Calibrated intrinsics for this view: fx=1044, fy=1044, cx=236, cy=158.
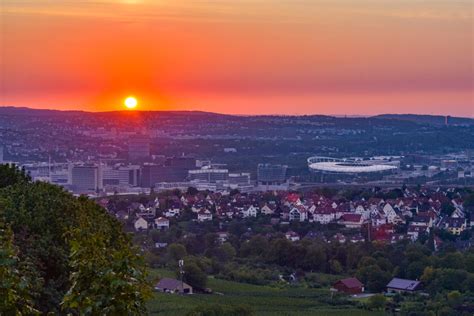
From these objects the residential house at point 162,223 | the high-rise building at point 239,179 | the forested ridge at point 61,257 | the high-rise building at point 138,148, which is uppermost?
the high-rise building at point 138,148

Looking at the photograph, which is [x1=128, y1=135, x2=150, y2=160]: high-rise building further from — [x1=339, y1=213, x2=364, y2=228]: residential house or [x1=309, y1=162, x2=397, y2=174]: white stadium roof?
[x1=339, y1=213, x2=364, y2=228]: residential house

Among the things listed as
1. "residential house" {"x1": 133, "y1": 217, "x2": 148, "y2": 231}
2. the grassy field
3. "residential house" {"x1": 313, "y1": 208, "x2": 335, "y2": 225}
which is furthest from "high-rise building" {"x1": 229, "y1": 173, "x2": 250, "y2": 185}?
the grassy field

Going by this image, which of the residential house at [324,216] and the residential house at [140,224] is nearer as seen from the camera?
the residential house at [140,224]

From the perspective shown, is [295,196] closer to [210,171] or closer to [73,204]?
[210,171]

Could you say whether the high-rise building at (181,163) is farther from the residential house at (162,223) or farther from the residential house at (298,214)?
the residential house at (162,223)

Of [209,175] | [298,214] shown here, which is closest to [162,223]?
[298,214]

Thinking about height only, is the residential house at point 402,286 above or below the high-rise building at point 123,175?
below

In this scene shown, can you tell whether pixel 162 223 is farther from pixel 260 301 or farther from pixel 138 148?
pixel 138 148

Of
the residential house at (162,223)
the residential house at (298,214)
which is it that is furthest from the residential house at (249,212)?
the residential house at (162,223)
